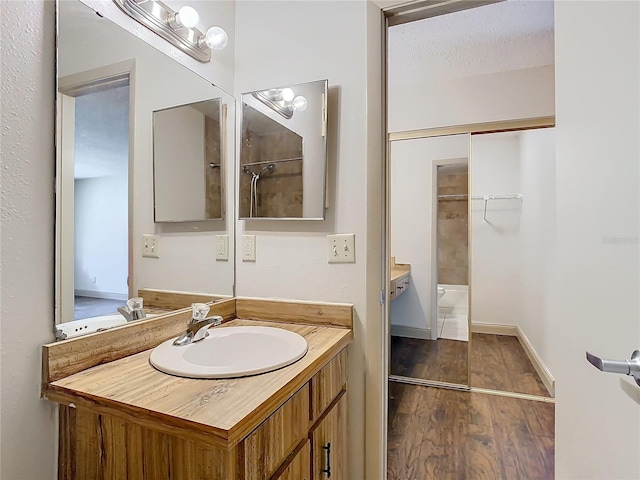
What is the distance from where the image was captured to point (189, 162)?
1418 mm

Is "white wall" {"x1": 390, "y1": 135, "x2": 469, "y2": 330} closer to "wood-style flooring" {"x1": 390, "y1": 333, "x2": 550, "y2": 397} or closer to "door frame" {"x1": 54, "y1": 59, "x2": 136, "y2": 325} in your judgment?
"wood-style flooring" {"x1": 390, "y1": 333, "x2": 550, "y2": 397}

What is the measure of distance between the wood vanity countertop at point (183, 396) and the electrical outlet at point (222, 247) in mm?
587

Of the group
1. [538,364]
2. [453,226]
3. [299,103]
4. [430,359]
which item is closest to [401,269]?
[453,226]

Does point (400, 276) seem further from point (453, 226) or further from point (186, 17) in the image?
point (186, 17)

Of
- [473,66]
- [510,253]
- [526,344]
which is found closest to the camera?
[473,66]

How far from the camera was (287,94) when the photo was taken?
1452mm

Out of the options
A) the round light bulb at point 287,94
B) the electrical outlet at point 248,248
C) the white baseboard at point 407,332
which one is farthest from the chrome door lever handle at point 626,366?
the white baseboard at point 407,332

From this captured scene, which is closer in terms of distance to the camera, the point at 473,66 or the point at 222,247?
the point at 222,247

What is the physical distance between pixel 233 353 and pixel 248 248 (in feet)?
1.60

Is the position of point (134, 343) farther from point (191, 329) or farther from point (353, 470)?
point (353, 470)

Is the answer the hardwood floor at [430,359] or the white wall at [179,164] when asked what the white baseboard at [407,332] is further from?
the white wall at [179,164]

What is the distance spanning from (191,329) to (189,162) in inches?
27.2

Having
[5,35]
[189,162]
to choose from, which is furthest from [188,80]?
[5,35]

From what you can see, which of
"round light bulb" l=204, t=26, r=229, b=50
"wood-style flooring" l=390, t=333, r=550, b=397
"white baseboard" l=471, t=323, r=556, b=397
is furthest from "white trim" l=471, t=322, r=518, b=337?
"round light bulb" l=204, t=26, r=229, b=50
